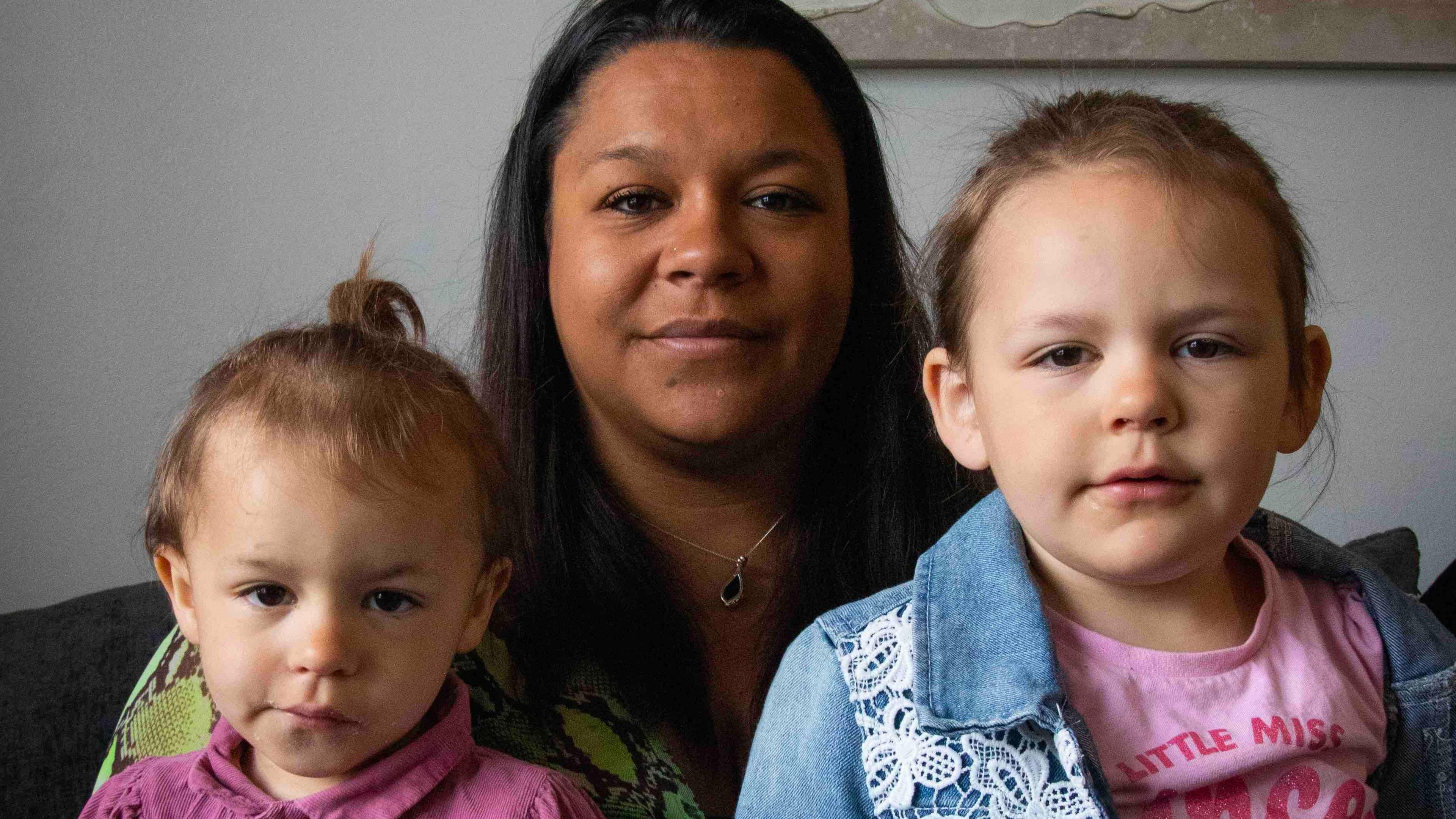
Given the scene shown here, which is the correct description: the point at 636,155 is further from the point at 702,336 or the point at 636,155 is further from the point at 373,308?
the point at 373,308

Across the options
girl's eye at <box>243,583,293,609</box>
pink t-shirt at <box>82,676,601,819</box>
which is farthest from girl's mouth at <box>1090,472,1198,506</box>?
girl's eye at <box>243,583,293,609</box>

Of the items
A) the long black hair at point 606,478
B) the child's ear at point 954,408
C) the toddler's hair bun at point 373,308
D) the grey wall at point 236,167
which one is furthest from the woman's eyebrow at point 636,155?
the grey wall at point 236,167

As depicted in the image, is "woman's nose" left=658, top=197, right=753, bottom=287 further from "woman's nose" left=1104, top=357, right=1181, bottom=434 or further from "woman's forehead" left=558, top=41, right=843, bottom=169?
"woman's nose" left=1104, top=357, right=1181, bottom=434

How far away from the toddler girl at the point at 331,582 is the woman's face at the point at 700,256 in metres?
0.26

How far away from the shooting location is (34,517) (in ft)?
6.84

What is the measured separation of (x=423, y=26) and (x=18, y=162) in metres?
0.69

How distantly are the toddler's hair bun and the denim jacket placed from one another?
0.45 metres

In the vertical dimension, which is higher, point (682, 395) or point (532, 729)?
point (682, 395)

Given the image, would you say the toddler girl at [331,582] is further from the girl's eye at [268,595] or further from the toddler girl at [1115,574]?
the toddler girl at [1115,574]

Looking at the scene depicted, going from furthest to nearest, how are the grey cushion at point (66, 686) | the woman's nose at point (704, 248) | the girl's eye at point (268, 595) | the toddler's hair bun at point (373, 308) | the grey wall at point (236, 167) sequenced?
the grey wall at point (236, 167), the grey cushion at point (66, 686), the woman's nose at point (704, 248), the toddler's hair bun at point (373, 308), the girl's eye at point (268, 595)

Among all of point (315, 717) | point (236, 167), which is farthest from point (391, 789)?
point (236, 167)

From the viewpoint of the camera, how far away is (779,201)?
50.1 inches

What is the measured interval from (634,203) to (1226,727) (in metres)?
0.73

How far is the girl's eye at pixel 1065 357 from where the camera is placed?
840 millimetres
